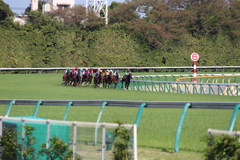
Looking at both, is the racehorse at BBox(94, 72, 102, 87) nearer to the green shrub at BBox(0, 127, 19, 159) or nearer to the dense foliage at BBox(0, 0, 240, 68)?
the dense foliage at BBox(0, 0, 240, 68)

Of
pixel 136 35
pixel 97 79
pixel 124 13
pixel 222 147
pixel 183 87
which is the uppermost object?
pixel 124 13

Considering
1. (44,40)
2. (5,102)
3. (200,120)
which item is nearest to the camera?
(200,120)

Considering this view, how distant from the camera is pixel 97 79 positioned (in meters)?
33.9

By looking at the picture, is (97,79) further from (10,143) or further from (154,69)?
(10,143)

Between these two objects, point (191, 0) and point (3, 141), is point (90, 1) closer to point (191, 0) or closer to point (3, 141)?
point (191, 0)

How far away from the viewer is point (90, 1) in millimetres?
68625

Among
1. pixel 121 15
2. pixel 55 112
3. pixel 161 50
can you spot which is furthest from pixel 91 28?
pixel 55 112

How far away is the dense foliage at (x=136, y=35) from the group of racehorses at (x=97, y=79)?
22850 millimetres

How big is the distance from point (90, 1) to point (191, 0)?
12.7 meters

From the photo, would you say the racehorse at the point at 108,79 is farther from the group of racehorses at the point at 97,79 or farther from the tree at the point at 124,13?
the tree at the point at 124,13

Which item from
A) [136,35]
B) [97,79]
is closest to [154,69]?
[136,35]

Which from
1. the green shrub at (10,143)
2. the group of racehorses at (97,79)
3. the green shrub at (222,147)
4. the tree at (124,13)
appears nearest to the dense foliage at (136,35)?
the tree at (124,13)

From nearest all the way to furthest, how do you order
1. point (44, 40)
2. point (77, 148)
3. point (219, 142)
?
point (219, 142) → point (77, 148) → point (44, 40)

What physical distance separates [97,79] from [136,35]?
3172cm
